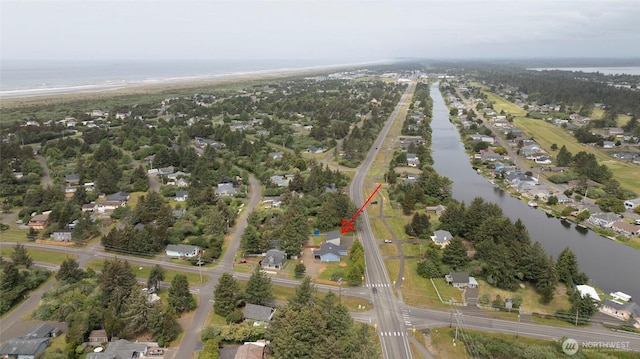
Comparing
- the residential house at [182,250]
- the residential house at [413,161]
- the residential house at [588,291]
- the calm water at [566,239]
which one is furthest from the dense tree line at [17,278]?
the residential house at [413,161]

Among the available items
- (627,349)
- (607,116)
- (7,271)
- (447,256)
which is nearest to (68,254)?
(7,271)

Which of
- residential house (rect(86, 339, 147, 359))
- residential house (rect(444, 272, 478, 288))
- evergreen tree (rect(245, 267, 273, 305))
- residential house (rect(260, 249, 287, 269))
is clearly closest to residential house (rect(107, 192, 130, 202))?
residential house (rect(260, 249, 287, 269))

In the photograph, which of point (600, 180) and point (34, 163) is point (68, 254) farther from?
point (600, 180)

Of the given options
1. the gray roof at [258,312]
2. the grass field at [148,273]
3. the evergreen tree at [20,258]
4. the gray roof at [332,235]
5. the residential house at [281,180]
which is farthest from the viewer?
the residential house at [281,180]

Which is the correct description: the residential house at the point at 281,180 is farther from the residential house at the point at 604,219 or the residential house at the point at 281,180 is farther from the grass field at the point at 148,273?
the residential house at the point at 604,219

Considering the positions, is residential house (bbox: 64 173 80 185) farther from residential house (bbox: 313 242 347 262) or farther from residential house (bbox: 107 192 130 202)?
residential house (bbox: 313 242 347 262)
